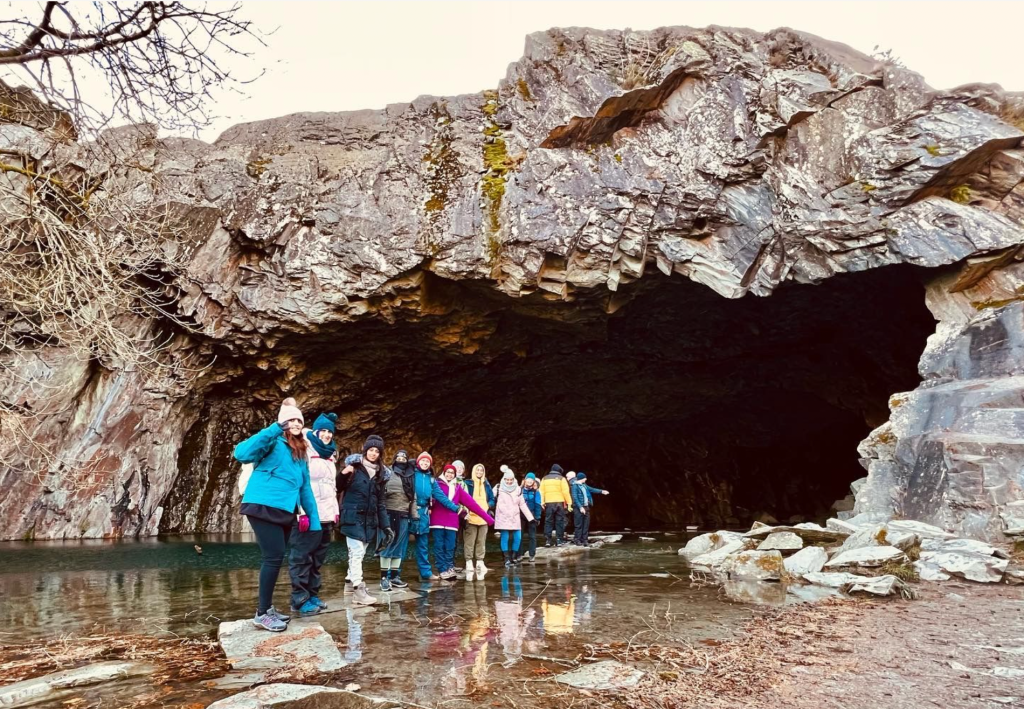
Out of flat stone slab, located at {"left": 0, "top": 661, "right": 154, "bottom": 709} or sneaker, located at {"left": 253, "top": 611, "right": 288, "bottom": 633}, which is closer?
flat stone slab, located at {"left": 0, "top": 661, "right": 154, "bottom": 709}

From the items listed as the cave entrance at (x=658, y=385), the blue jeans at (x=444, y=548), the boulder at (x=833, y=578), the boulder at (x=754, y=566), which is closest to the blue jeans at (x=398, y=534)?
the blue jeans at (x=444, y=548)

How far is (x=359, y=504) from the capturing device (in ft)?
23.1

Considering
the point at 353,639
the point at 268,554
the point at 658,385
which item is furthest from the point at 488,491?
the point at 658,385

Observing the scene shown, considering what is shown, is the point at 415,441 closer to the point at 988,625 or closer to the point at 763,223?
the point at 763,223

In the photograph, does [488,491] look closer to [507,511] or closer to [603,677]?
[507,511]

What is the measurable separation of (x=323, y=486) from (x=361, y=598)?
1.20 meters

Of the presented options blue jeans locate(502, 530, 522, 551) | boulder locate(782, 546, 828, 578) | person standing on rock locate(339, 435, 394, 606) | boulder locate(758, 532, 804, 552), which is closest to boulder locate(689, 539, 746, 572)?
boulder locate(758, 532, 804, 552)

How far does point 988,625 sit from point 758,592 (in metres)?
2.33

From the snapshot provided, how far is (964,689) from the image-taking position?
11.9ft

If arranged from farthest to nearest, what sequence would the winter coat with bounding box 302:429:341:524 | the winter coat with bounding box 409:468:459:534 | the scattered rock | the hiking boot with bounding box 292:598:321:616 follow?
the scattered rock → the winter coat with bounding box 409:468:459:534 → the winter coat with bounding box 302:429:341:524 → the hiking boot with bounding box 292:598:321:616

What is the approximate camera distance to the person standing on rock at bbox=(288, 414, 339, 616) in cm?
550

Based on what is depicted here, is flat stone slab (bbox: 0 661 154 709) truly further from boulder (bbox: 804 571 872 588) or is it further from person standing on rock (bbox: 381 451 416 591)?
boulder (bbox: 804 571 872 588)

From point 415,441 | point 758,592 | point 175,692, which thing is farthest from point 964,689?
point 415,441

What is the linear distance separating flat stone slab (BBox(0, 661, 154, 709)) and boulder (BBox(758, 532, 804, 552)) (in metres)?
8.32
